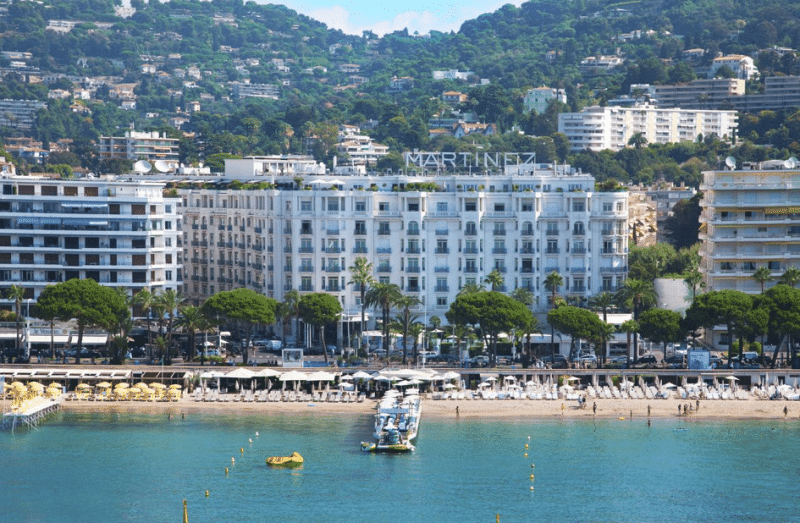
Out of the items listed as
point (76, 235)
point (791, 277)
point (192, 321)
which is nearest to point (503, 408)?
point (192, 321)

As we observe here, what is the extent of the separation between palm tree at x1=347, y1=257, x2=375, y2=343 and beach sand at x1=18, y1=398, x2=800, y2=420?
46.4ft

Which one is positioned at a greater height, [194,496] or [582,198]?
[582,198]

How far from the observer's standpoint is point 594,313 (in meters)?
128

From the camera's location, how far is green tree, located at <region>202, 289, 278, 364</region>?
4872 inches

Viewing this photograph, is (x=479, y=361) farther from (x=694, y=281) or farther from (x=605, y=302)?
(x=694, y=281)

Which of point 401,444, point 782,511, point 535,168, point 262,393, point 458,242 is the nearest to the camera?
point 782,511

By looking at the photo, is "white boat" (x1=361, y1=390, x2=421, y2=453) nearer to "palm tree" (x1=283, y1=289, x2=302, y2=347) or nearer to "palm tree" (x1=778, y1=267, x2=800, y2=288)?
"palm tree" (x1=283, y1=289, x2=302, y2=347)

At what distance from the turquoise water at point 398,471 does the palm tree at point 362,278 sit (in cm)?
1869

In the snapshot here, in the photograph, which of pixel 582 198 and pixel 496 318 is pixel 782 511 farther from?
pixel 582 198

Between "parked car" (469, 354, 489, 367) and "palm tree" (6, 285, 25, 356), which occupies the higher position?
"palm tree" (6, 285, 25, 356)

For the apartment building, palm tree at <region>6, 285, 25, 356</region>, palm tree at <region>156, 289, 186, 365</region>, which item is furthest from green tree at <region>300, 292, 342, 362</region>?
the apartment building

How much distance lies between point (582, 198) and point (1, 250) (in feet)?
162

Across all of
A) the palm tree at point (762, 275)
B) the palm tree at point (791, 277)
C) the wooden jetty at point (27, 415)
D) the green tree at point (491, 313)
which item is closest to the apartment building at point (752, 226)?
the palm tree at point (762, 275)

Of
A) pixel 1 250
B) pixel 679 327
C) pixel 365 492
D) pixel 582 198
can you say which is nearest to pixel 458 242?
pixel 582 198
